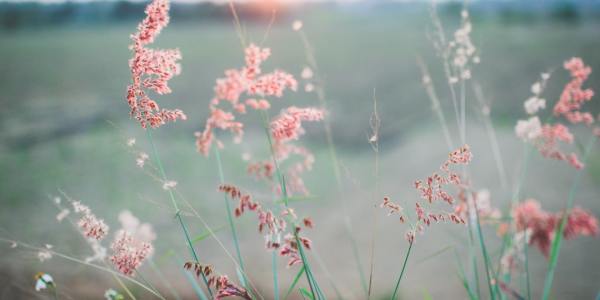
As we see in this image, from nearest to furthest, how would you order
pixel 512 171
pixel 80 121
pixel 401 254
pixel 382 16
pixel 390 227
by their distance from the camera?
pixel 401 254, pixel 390 227, pixel 512 171, pixel 80 121, pixel 382 16

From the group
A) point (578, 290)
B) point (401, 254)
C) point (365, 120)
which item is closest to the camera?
point (578, 290)

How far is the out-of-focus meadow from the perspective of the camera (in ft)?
7.56

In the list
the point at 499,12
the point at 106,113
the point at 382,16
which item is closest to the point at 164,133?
the point at 106,113

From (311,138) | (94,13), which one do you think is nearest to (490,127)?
(311,138)

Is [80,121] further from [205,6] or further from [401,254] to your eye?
[401,254]

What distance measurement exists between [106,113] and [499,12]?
13.2 feet

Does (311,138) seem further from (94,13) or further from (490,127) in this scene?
(94,13)

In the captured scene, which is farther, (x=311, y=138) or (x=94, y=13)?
(x=94, y=13)

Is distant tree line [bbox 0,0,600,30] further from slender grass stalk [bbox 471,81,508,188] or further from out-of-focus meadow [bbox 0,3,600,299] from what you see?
slender grass stalk [bbox 471,81,508,188]

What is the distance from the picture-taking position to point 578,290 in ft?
6.70

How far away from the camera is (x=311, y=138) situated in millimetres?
3734

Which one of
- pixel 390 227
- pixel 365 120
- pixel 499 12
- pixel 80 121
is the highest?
pixel 499 12

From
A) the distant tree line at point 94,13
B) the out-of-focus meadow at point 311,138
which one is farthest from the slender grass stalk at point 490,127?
the distant tree line at point 94,13

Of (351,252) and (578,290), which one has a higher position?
(351,252)
